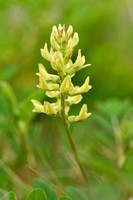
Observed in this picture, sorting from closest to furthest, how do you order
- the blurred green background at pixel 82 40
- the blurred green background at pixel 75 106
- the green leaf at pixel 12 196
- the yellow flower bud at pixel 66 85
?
the green leaf at pixel 12 196
the yellow flower bud at pixel 66 85
the blurred green background at pixel 75 106
the blurred green background at pixel 82 40

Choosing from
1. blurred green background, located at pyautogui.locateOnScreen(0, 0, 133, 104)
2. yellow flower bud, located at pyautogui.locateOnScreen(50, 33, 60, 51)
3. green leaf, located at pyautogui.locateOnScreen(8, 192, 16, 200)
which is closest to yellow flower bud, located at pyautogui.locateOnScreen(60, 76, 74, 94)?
yellow flower bud, located at pyautogui.locateOnScreen(50, 33, 60, 51)

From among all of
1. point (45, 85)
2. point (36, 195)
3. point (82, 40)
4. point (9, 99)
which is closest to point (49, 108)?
point (45, 85)

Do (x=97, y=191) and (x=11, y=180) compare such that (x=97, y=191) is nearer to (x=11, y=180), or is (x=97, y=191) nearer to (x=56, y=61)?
(x=56, y=61)

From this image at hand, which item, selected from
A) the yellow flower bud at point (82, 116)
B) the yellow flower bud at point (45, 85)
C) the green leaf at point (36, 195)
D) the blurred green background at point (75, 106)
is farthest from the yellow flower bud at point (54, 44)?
the green leaf at point (36, 195)

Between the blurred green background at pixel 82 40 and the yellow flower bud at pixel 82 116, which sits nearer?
the yellow flower bud at pixel 82 116

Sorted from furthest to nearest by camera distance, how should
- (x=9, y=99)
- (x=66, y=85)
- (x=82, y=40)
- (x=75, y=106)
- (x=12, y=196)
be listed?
(x=82, y=40)
(x=75, y=106)
(x=9, y=99)
(x=66, y=85)
(x=12, y=196)

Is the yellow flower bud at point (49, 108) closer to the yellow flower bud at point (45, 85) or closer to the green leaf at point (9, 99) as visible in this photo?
the yellow flower bud at point (45, 85)

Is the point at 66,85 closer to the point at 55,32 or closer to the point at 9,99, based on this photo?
the point at 55,32

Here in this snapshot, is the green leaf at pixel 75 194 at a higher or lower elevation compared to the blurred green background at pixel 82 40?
lower

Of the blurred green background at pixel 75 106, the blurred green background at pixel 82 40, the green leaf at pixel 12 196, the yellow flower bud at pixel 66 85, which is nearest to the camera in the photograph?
the green leaf at pixel 12 196

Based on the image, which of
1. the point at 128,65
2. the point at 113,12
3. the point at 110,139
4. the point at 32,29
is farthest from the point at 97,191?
the point at 113,12
